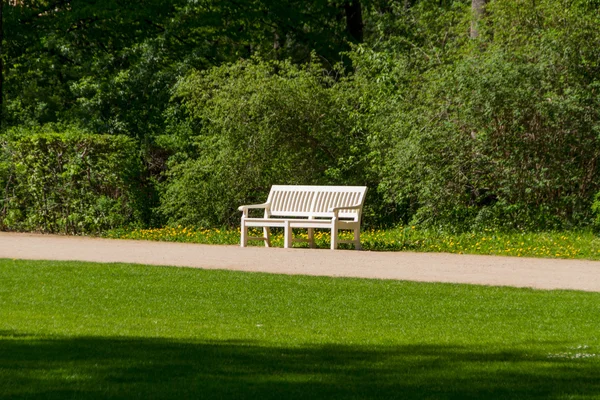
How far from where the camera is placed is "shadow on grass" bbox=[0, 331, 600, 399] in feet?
19.0

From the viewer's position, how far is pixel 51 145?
20.8 m

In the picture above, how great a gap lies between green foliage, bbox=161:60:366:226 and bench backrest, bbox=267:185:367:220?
2301 millimetres

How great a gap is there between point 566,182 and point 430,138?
8.16 ft

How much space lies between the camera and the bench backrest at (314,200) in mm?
17922

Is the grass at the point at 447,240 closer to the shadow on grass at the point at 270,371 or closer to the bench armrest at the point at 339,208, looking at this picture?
the bench armrest at the point at 339,208

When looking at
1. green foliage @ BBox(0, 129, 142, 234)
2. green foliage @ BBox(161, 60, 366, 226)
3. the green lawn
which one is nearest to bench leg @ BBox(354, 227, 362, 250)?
green foliage @ BBox(161, 60, 366, 226)

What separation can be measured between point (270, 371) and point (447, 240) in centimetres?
1147

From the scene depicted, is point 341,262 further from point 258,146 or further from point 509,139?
point 258,146

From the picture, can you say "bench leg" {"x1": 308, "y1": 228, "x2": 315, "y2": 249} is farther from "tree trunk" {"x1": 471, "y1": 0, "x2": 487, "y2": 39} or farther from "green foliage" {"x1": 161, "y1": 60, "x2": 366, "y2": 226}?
"tree trunk" {"x1": 471, "y1": 0, "x2": 487, "y2": 39}

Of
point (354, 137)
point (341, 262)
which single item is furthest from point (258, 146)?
point (341, 262)

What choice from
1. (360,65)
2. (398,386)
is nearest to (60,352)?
(398,386)

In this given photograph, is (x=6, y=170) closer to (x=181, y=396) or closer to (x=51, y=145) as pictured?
(x=51, y=145)

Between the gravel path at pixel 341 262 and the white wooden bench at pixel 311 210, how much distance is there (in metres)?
0.47

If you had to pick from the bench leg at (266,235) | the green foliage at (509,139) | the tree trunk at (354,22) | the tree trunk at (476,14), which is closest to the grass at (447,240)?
the bench leg at (266,235)
